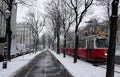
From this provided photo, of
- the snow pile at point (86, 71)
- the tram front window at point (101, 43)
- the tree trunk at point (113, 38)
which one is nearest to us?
the tree trunk at point (113, 38)

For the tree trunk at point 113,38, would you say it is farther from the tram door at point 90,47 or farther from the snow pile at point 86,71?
the tram door at point 90,47

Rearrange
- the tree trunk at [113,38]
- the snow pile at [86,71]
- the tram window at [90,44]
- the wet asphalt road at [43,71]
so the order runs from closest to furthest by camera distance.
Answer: the tree trunk at [113,38] → the snow pile at [86,71] → the wet asphalt road at [43,71] → the tram window at [90,44]

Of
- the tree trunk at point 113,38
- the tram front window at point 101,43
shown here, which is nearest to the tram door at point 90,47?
the tram front window at point 101,43

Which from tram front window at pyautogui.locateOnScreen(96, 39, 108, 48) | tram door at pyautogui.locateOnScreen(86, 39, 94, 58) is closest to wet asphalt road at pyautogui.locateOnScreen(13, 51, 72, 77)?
tram door at pyautogui.locateOnScreen(86, 39, 94, 58)


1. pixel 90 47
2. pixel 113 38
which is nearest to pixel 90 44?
pixel 90 47

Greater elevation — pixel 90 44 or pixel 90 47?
pixel 90 44

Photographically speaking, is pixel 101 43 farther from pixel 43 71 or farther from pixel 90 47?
pixel 43 71

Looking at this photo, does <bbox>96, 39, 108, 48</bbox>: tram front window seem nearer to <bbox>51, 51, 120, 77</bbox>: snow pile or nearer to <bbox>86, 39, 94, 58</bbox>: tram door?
<bbox>86, 39, 94, 58</bbox>: tram door

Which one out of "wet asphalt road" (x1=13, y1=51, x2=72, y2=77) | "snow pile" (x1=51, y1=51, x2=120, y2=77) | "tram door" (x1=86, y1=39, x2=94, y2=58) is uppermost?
"tram door" (x1=86, y1=39, x2=94, y2=58)

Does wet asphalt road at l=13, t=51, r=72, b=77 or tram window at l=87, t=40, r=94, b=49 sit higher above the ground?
tram window at l=87, t=40, r=94, b=49

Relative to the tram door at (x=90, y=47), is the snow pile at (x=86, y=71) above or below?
below

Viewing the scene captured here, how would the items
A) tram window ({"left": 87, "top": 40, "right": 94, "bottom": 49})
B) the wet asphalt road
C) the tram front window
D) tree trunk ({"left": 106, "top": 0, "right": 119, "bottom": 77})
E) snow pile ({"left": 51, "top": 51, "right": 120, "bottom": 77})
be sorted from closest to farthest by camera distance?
tree trunk ({"left": 106, "top": 0, "right": 119, "bottom": 77}) → snow pile ({"left": 51, "top": 51, "right": 120, "bottom": 77}) → the wet asphalt road → the tram front window → tram window ({"left": 87, "top": 40, "right": 94, "bottom": 49})

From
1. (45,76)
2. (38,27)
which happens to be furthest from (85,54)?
(38,27)

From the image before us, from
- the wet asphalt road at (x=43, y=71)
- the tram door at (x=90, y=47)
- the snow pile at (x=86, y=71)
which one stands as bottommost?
the wet asphalt road at (x=43, y=71)
